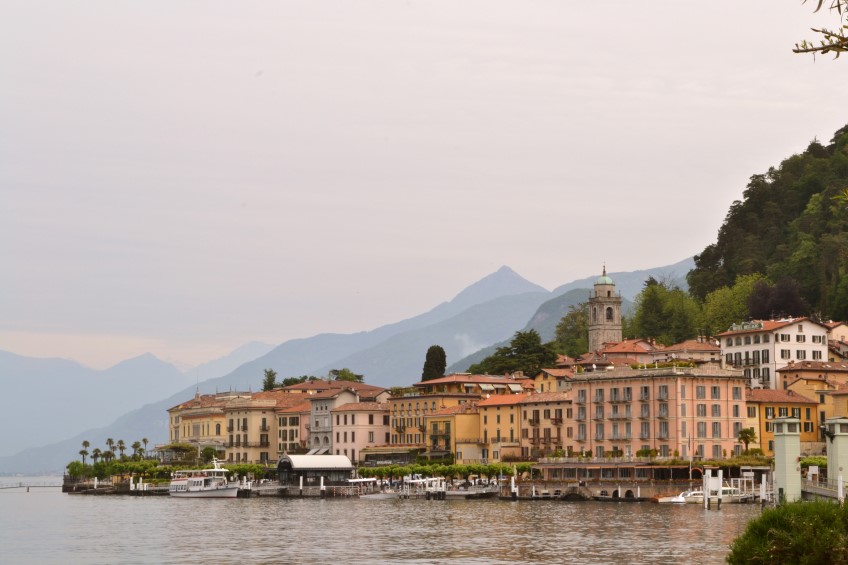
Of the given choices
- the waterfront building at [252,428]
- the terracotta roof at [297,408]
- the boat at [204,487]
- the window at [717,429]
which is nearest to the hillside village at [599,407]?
the window at [717,429]

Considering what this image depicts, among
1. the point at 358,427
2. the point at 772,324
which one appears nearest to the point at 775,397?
the point at 772,324

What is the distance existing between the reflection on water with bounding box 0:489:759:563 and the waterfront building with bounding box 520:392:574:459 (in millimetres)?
17194

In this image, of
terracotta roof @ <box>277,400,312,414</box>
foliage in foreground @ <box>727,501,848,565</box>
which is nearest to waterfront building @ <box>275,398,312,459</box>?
terracotta roof @ <box>277,400,312,414</box>

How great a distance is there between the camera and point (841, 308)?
160 meters

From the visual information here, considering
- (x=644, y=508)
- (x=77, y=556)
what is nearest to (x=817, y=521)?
(x=77, y=556)

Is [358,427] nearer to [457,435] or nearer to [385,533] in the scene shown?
[457,435]

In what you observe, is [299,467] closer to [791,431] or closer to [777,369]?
[777,369]

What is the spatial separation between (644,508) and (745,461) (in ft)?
50.9

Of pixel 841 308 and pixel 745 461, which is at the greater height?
pixel 841 308

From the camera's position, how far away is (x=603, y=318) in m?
194

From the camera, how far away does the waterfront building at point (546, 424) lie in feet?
469

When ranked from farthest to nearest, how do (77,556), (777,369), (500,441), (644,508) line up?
(500,441)
(777,369)
(644,508)
(77,556)

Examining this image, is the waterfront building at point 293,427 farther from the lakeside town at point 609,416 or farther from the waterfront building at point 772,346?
the waterfront building at point 772,346

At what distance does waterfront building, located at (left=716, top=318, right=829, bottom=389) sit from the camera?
143 metres
